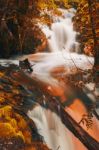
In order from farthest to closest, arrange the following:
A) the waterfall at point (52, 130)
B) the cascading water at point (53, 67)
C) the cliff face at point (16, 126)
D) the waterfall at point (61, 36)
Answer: the waterfall at point (61, 36)
the cascading water at point (53, 67)
the waterfall at point (52, 130)
the cliff face at point (16, 126)

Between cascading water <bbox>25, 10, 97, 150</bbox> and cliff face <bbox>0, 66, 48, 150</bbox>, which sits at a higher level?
cliff face <bbox>0, 66, 48, 150</bbox>

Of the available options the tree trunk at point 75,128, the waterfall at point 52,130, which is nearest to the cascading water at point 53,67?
the waterfall at point 52,130

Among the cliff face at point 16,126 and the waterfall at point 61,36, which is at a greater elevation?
the cliff face at point 16,126

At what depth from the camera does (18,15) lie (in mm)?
20219

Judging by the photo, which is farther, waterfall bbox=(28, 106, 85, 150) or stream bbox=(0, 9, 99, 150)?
stream bbox=(0, 9, 99, 150)

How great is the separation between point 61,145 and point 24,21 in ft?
34.1

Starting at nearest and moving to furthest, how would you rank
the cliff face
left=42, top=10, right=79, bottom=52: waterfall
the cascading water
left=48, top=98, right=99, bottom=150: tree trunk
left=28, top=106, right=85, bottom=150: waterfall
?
the cliff face < left=28, top=106, right=85, bottom=150: waterfall < the cascading water < left=48, top=98, right=99, bottom=150: tree trunk < left=42, top=10, right=79, bottom=52: waterfall

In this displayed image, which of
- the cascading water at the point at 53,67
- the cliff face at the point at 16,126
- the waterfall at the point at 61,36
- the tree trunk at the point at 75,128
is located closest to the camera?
the cliff face at the point at 16,126

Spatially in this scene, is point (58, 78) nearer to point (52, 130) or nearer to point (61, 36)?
point (52, 130)

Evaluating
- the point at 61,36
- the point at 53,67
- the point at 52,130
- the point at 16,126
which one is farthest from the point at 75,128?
the point at 61,36

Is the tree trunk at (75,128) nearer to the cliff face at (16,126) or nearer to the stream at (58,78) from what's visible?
the stream at (58,78)

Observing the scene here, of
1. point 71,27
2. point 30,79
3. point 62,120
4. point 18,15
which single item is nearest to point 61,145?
point 62,120

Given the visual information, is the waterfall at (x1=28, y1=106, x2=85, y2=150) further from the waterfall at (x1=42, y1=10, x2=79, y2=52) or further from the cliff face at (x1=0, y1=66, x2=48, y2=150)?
the waterfall at (x1=42, y1=10, x2=79, y2=52)

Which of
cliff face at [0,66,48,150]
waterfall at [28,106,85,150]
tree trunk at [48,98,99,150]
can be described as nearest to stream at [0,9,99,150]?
waterfall at [28,106,85,150]
